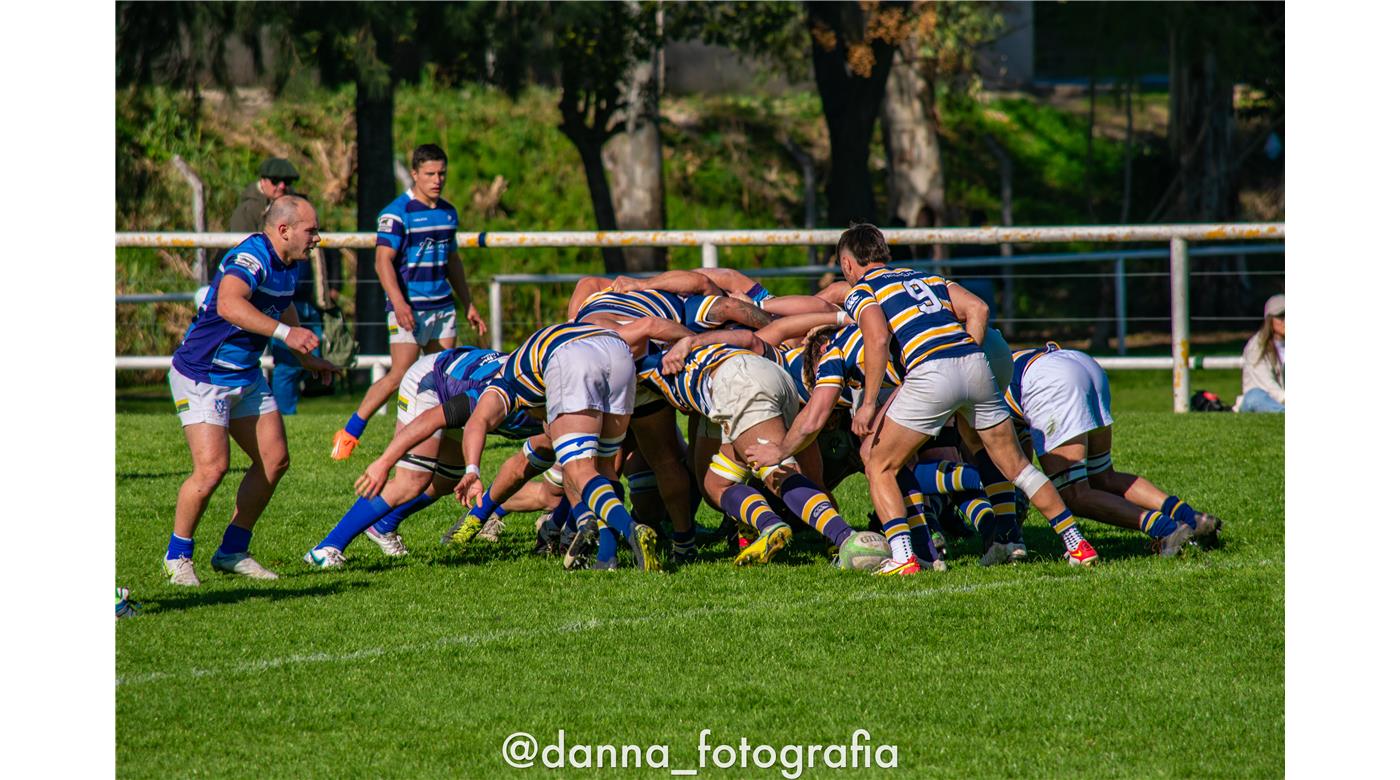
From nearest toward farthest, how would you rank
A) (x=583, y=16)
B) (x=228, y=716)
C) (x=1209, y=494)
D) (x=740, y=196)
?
(x=228, y=716)
(x=1209, y=494)
(x=583, y=16)
(x=740, y=196)

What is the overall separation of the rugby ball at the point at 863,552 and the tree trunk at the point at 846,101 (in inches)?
529

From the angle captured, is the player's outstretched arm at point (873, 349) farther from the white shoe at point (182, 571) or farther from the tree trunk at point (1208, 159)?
the tree trunk at point (1208, 159)

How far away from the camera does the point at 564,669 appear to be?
20.4 feet

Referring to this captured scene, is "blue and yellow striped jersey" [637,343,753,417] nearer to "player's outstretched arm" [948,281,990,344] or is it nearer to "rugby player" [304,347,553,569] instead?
"rugby player" [304,347,553,569]

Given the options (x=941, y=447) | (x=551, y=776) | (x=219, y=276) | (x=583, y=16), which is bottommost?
(x=551, y=776)

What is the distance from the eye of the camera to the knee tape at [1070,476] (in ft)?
27.0

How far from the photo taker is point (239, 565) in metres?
8.16

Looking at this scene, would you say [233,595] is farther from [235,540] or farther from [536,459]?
[536,459]

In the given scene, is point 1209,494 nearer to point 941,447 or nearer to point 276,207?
point 941,447

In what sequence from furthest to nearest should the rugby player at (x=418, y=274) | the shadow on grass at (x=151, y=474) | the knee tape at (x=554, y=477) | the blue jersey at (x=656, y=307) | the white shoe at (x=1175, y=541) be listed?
the shadow on grass at (x=151, y=474) → the rugby player at (x=418, y=274) → the knee tape at (x=554, y=477) → the blue jersey at (x=656, y=307) → the white shoe at (x=1175, y=541)

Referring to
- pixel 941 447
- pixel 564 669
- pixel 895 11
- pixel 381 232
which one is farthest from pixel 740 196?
pixel 564 669

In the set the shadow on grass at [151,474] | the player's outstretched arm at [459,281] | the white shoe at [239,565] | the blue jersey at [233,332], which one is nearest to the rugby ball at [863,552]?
the white shoe at [239,565]

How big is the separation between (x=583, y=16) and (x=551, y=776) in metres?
15.0

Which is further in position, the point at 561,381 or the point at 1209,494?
the point at 1209,494
